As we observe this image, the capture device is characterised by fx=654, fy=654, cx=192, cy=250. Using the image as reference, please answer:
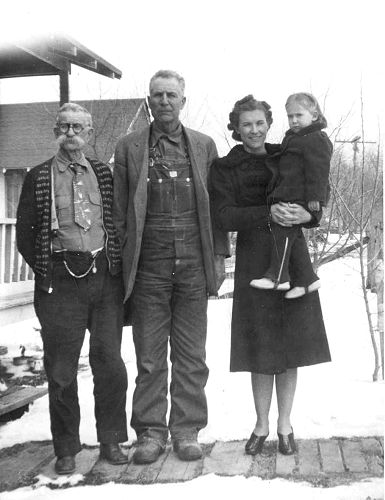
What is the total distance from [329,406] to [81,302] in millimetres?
1760

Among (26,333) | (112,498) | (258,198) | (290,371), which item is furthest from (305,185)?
(26,333)

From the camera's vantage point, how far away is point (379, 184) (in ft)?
18.6

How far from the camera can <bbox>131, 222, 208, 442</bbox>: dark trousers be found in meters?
3.28

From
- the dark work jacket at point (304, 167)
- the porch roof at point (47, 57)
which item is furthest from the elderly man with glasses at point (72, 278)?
the porch roof at point (47, 57)

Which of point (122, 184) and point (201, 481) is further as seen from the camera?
point (122, 184)

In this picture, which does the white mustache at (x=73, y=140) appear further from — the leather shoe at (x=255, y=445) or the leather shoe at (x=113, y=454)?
the leather shoe at (x=255, y=445)

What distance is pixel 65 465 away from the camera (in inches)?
123

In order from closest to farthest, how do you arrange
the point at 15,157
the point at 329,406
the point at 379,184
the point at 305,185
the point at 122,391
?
the point at 305,185, the point at 122,391, the point at 329,406, the point at 379,184, the point at 15,157

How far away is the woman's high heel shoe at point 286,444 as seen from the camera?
316 cm

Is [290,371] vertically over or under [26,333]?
over

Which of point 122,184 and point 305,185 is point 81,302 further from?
point 305,185

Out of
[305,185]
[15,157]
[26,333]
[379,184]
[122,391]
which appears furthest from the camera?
[15,157]

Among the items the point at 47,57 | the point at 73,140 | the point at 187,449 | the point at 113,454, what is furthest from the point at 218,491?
the point at 47,57

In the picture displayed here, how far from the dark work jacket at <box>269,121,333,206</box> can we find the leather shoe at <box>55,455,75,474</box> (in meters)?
1.58
